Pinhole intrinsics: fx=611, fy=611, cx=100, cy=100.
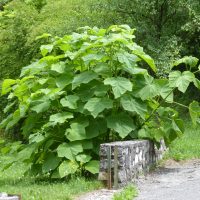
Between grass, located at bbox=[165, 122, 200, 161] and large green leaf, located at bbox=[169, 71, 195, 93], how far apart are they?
2330 millimetres

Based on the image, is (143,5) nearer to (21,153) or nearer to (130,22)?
(130,22)

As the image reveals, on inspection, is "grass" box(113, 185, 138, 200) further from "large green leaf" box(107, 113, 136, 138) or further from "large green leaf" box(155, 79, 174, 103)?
"large green leaf" box(155, 79, 174, 103)

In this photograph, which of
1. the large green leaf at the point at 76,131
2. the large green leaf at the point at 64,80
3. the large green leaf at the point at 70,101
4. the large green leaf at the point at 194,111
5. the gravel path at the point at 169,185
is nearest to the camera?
the gravel path at the point at 169,185

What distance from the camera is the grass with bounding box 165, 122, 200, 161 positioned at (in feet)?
38.7

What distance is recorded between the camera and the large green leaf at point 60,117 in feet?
30.5

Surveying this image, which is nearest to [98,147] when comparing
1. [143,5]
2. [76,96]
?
[76,96]

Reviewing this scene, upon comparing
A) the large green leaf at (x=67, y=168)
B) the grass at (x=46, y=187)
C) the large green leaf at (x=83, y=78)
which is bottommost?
the grass at (x=46, y=187)

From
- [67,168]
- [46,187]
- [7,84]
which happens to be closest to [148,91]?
[67,168]

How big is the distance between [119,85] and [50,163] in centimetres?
162

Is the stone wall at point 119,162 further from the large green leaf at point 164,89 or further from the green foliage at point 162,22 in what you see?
the green foliage at point 162,22

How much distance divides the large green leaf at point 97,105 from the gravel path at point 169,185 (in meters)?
1.24

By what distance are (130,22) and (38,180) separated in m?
8.81

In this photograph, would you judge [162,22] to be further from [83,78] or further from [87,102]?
[87,102]

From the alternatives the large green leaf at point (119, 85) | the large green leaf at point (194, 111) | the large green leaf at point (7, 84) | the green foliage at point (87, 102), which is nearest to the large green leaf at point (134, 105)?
the green foliage at point (87, 102)
